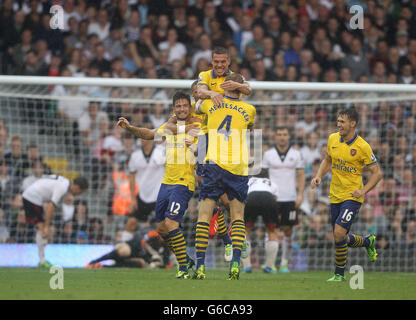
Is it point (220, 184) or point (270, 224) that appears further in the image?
point (270, 224)

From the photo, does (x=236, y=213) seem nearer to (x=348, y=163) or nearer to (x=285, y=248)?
(x=348, y=163)

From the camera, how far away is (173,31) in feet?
51.3

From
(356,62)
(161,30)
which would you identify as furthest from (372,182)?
(161,30)

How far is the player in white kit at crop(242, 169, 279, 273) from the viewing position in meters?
10.9

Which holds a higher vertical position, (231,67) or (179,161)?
(231,67)

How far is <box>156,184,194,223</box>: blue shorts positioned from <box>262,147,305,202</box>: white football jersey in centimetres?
334

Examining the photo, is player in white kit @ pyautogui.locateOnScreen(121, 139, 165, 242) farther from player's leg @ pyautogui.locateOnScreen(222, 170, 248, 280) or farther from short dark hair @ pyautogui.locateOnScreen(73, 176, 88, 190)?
player's leg @ pyautogui.locateOnScreen(222, 170, 248, 280)

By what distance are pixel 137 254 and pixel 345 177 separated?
13.7 ft

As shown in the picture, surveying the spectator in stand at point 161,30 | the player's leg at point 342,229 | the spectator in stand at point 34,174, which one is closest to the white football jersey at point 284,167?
the player's leg at point 342,229

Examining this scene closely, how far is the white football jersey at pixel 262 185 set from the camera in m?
11.1

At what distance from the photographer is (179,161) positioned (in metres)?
8.55
